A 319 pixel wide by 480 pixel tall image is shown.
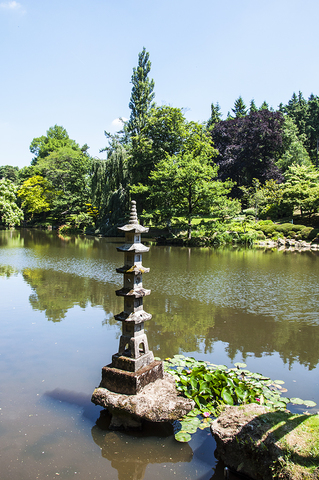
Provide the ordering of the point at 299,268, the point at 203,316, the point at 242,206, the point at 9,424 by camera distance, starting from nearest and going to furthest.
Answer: the point at 9,424
the point at 203,316
the point at 299,268
the point at 242,206

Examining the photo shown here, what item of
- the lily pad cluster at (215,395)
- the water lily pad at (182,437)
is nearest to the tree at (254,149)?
the lily pad cluster at (215,395)

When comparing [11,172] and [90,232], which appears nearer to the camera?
[90,232]

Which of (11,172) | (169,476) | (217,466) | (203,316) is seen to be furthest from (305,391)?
(11,172)

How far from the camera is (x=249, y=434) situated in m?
3.01

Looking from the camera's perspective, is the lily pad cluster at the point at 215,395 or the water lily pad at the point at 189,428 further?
the lily pad cluster at the point at 215,395

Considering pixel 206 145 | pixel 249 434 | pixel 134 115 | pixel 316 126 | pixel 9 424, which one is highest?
pixel 316 126

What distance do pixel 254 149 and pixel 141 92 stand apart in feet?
43.4

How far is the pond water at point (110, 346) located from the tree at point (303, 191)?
15.2m

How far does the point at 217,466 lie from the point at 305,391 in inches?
75.1

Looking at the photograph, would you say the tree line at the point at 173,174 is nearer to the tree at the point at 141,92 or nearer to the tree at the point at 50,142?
the tree at the point at 141,92

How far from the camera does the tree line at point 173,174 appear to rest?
2534cm

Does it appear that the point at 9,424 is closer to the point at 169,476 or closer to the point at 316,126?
the point at 169,476

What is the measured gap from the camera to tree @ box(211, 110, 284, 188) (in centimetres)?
3612

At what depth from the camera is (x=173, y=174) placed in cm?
2423
